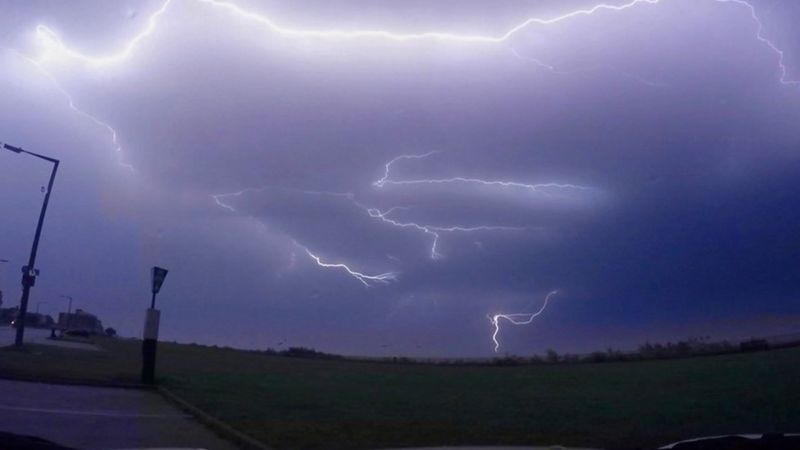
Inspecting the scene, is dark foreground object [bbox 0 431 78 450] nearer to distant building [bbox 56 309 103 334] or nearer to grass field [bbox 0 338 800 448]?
grass field [bbox 0 338 800 448]

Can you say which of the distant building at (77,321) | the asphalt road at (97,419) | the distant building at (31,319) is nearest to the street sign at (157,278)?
the asphalt road at (97,419)

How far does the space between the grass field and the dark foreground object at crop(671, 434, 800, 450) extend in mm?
7074

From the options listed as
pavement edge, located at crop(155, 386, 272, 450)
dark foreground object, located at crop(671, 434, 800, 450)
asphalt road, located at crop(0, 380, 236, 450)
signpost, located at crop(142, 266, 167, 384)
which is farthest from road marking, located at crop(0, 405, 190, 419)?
dark foreground object, located at crop(671, 434, 800, 450)

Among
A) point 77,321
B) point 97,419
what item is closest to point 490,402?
point 97,419

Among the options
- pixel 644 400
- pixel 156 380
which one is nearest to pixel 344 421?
pixel 644 400

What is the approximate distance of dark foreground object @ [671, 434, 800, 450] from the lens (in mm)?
5789

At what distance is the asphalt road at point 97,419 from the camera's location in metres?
14.3

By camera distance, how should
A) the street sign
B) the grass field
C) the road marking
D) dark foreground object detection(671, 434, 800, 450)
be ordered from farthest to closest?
the street sign, the road marking, the grass field, dark foreground object detection(671, 434, 800, 450)

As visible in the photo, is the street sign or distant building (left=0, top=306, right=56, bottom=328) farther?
distant building (left=0, top=306, right=56, bottom=328)

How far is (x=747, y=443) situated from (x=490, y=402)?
17566mm

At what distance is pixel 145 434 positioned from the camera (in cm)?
1514

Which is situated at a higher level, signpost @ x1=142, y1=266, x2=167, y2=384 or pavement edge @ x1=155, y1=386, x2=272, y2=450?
signpost @ x1=142, y1=266, x2=167, y2=384

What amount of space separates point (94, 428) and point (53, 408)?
10.3 ft

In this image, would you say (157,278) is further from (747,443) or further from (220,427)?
(747,443)
